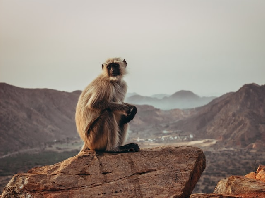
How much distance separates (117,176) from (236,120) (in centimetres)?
8150

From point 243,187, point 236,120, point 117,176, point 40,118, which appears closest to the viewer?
point 117,176

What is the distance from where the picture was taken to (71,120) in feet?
358

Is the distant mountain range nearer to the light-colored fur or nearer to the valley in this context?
the valley

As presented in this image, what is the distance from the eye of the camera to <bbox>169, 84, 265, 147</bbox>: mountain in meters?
77.8

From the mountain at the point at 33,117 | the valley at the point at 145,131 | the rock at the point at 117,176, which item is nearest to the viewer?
the rock at the point at 117,176

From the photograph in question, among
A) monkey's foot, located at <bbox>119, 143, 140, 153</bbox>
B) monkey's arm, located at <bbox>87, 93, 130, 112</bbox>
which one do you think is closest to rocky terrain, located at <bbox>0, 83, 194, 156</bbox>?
monkey's foot, located at <bbox>119, 143, 140, 153</bbox>

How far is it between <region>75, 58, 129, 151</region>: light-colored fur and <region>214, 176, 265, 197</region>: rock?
4.39 meters

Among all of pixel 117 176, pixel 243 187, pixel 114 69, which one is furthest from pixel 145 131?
pixel 117 176

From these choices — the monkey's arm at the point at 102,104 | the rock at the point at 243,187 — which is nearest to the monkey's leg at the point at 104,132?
the monkey's arm at the point at 102,104

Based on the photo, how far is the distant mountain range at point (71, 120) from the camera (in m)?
80.1

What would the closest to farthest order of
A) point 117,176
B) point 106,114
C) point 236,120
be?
point 117,176 < point 106,114 < point 236,120

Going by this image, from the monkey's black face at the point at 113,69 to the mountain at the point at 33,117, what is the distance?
71.1m

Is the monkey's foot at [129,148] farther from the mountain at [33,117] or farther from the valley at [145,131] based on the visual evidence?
the mountain at [33,117]

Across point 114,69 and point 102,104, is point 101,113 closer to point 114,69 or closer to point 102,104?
point 102,104
